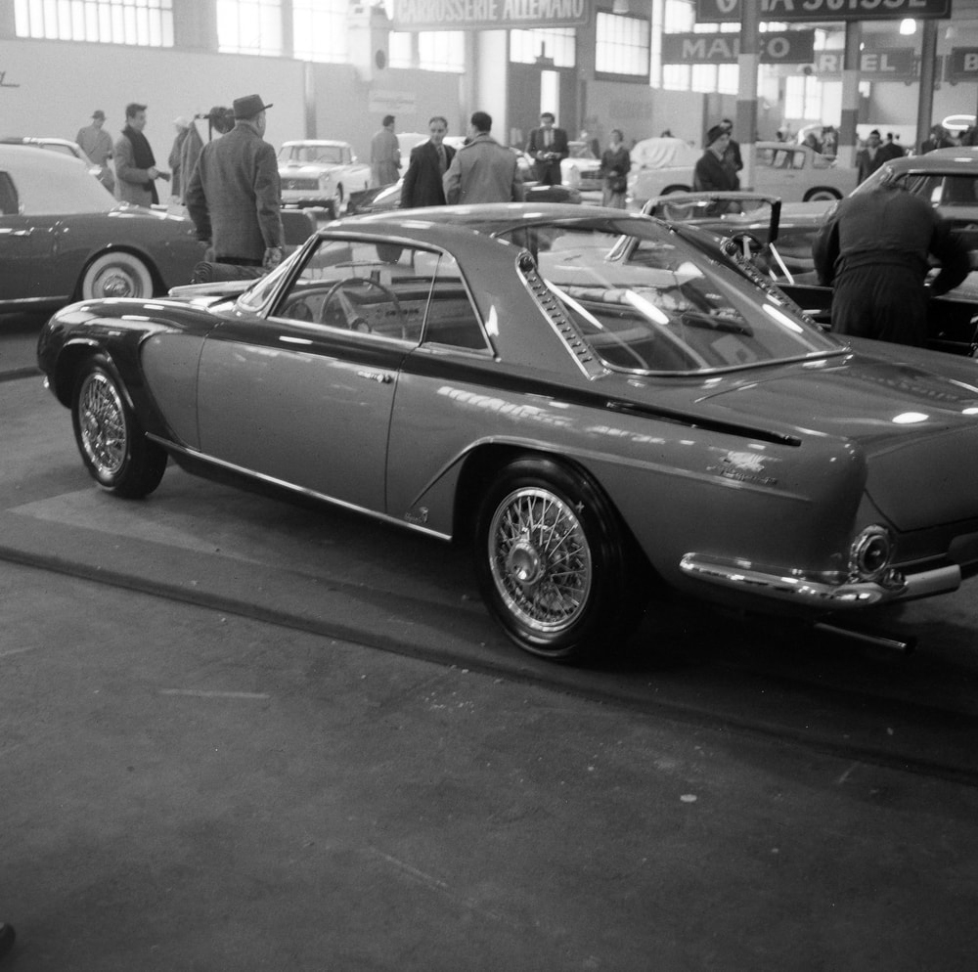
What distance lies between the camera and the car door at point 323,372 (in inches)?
193

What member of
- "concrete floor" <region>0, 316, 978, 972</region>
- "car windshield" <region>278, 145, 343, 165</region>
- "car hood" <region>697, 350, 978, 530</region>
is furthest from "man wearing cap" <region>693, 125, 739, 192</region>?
"car windshield" <region>278, 145, 343, 165</region>

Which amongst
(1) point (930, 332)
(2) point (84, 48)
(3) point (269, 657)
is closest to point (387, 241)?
(3) point (269, 657)

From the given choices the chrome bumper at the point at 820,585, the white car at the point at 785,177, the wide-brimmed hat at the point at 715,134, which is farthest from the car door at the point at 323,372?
the white car at the point at 785,177

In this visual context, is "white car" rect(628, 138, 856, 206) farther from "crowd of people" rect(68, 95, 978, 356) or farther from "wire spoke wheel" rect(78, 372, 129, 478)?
"wire spoke wheel" rect(78, 372, 129, 478)

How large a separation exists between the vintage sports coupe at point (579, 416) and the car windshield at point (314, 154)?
78.1ft

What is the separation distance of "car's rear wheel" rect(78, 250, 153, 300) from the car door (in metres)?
6.06

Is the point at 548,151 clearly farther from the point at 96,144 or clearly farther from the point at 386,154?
the point at 96,144

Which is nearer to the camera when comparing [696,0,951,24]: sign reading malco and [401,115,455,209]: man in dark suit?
[401,115,455,209]: man in dark suit

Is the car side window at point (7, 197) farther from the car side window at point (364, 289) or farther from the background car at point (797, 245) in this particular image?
the car side window at point (364, 289)

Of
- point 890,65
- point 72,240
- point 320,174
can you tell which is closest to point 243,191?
point 72,240

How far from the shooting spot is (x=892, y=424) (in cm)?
395

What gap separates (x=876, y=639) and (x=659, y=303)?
4.52 ft

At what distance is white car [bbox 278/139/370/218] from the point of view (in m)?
27.0

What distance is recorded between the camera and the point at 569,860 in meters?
3.25
